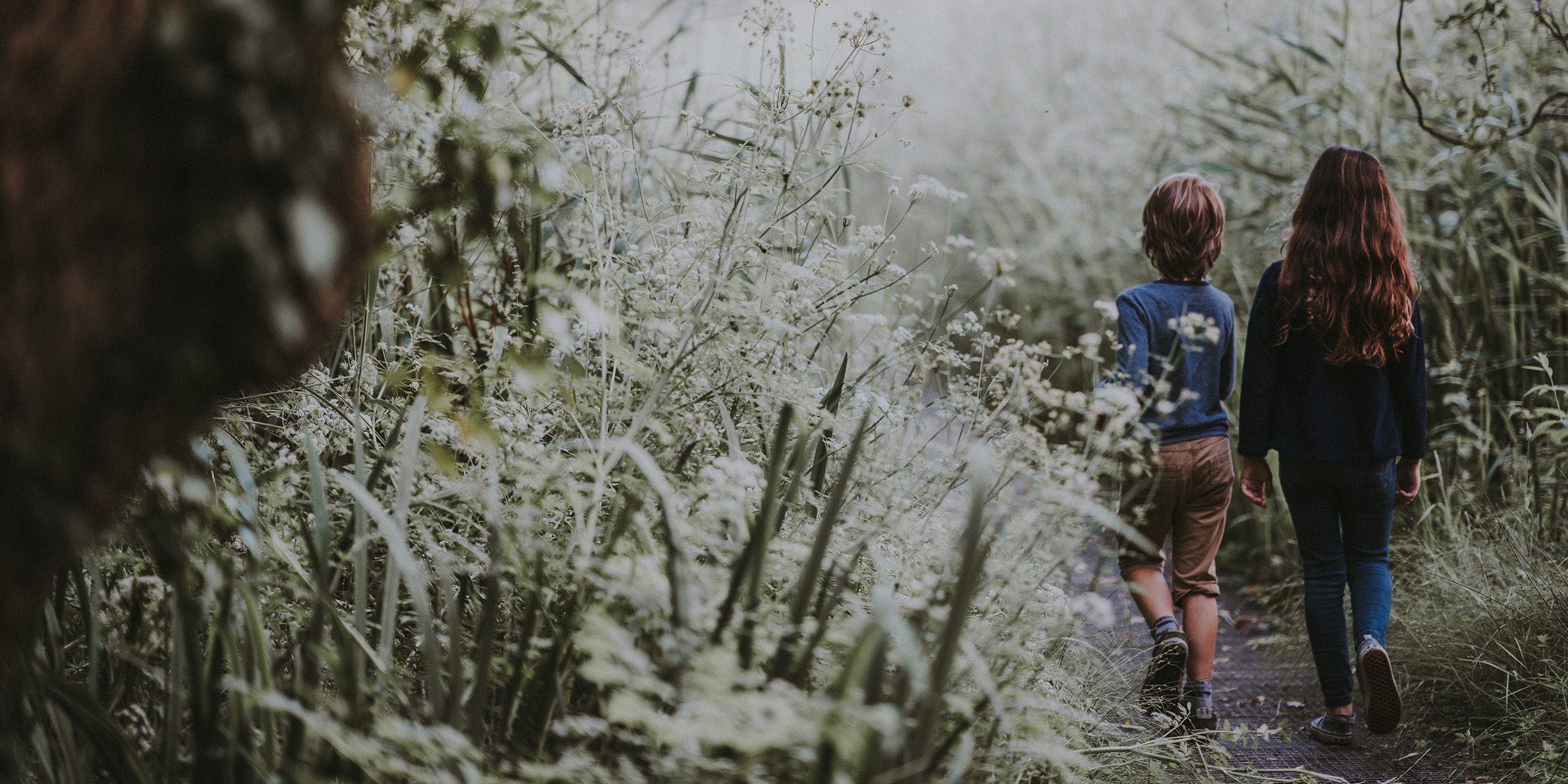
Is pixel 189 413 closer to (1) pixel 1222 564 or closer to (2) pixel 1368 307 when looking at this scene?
(2) pixel 1368 307

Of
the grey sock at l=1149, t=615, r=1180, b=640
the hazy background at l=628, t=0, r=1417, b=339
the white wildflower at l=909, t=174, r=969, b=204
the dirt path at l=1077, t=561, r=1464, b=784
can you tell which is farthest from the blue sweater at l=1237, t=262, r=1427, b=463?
the white wildflower at l=909, t=174, r=969, b=204

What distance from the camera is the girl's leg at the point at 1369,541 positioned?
2.78 meters

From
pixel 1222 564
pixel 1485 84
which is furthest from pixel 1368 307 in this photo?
pixel 1222 564

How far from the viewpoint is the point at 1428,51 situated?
4297 mm

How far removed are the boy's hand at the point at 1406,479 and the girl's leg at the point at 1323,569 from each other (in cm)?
24

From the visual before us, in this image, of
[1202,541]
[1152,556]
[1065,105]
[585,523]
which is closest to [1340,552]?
[1202,541]

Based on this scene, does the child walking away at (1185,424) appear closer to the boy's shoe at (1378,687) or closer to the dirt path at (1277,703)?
the dirt path at (1277,703)

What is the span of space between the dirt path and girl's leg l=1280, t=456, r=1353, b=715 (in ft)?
0.52

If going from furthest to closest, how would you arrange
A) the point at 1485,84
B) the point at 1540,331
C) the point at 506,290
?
the point at 1540,331
the point at 1485,84
the point at 506,290

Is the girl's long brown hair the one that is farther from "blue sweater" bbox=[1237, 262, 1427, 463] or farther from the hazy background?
the hazy background

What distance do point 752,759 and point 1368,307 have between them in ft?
7.69

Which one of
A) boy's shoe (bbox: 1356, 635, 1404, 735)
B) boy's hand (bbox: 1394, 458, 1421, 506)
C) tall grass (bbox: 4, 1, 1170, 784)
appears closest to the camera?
tall grass (bbox: 4, 1, 1170, 784)

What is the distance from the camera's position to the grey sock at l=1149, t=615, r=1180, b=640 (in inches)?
105

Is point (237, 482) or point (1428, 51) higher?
point (1428, 51)
